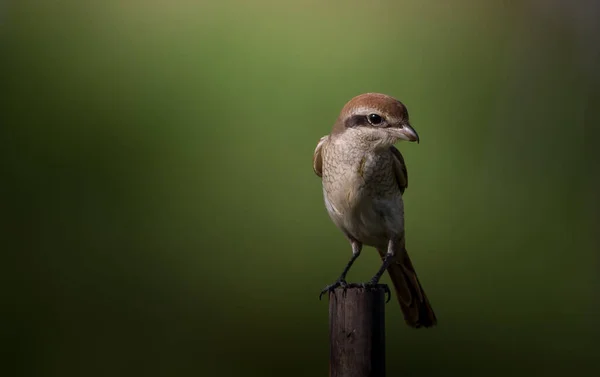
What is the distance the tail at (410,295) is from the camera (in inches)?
141

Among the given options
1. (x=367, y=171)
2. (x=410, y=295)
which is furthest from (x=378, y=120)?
(x=410, y=295)

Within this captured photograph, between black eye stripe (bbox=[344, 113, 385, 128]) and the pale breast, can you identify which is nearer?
black eye stripe (bbox=[344, 113, 385, 128])

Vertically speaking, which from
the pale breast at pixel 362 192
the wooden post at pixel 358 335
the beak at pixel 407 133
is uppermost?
the beak at pixel 407 133

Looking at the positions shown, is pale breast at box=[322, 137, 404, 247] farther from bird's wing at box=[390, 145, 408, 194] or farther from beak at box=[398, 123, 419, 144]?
beak at box=[398, 123, 419, 144]

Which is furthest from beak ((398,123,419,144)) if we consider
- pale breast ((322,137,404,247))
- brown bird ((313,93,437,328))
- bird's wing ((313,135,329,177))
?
bird's wing ((313,135,329,177))

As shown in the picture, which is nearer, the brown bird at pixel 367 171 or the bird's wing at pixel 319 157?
the brown bird at pixel 367 171

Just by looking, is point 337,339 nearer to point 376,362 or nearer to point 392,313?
point 376,362

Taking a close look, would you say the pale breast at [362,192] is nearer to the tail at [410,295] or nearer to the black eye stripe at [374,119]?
the black eye stripe at [374,119]

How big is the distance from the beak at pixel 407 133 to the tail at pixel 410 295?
82cm

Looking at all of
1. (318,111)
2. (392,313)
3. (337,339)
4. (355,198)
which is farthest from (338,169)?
(392,313)

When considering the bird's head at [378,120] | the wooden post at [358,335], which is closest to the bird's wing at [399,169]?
the bird's head at [378,120]

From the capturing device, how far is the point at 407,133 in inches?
115

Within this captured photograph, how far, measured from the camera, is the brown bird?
9.76 feet

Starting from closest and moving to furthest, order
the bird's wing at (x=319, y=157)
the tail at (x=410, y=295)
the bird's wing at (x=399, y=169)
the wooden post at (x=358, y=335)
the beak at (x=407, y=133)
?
the wooden post at (x=358, y=335)
the beak at (x=407, y=133)
the bird's wing at (x=399, y=169)
the bird's wing at (x=319, y=157)
the tail at (x=410, y=295)
